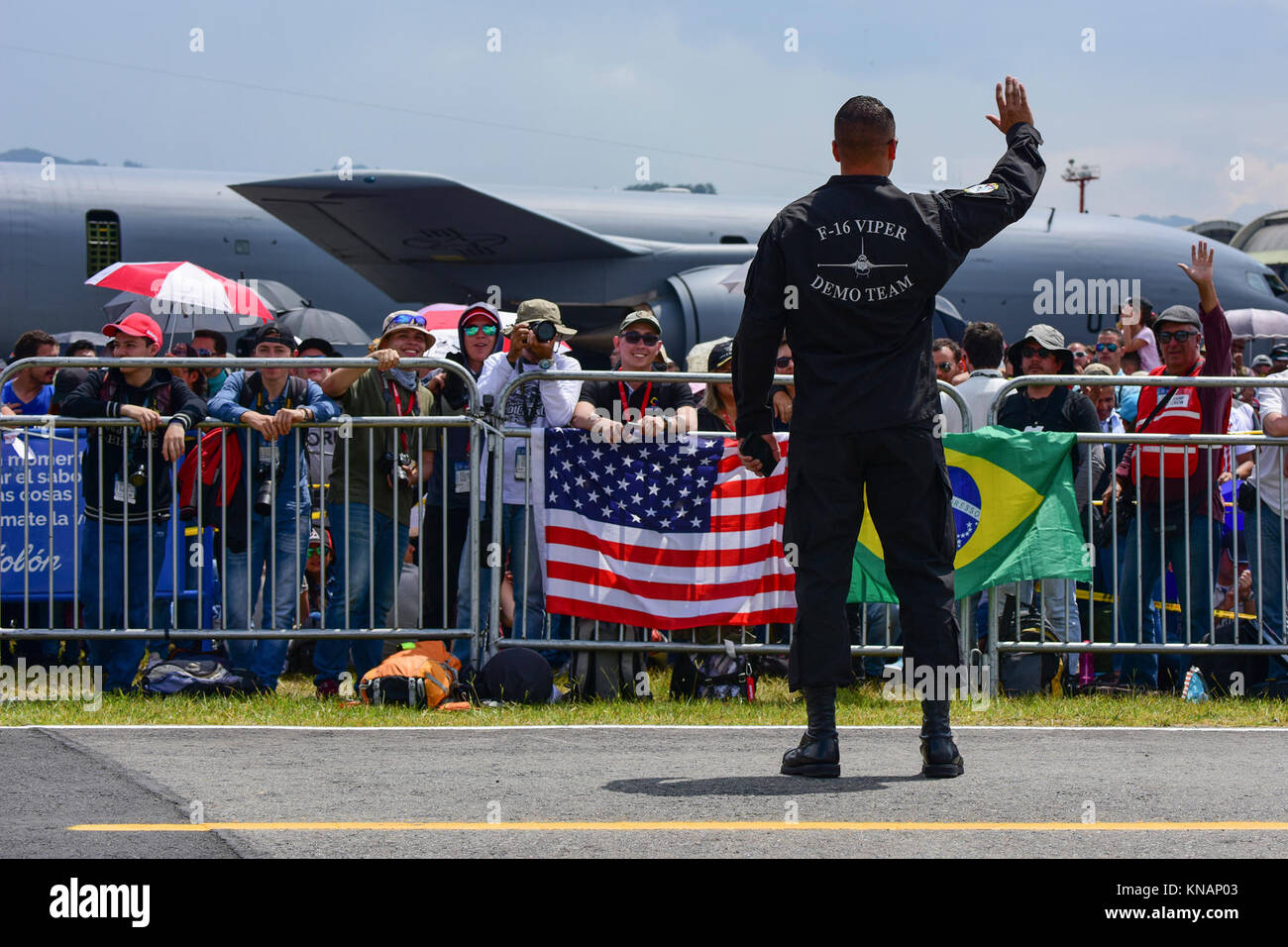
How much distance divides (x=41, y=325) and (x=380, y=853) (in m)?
17.9

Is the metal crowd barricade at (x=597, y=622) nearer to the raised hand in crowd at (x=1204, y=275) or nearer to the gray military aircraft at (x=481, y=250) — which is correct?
the raised hand in crowd at (x=1204, y=275)

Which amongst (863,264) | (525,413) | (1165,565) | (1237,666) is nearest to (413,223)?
(525,413)

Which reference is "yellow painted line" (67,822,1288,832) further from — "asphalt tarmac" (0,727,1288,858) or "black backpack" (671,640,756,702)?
"black backpack" (671,640,756,702)

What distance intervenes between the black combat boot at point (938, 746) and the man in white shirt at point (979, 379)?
130 inches

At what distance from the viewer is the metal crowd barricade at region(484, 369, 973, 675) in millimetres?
7629

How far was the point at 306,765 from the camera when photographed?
5.34 meters

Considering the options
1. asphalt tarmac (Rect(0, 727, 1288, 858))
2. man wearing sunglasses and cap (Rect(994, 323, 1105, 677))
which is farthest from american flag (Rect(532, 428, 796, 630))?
asphalt tarmac (Rect(0, 727, 1288, 858))

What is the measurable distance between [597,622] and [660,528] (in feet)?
2.02

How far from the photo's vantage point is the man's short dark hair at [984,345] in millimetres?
9242

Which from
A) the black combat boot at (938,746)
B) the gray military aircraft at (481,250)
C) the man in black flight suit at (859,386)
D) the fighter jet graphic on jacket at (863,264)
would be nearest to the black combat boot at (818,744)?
the man in black flight suit at (859,386)

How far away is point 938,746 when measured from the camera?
5.08 metres

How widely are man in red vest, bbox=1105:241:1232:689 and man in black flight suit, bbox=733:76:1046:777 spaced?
3.37 meters
